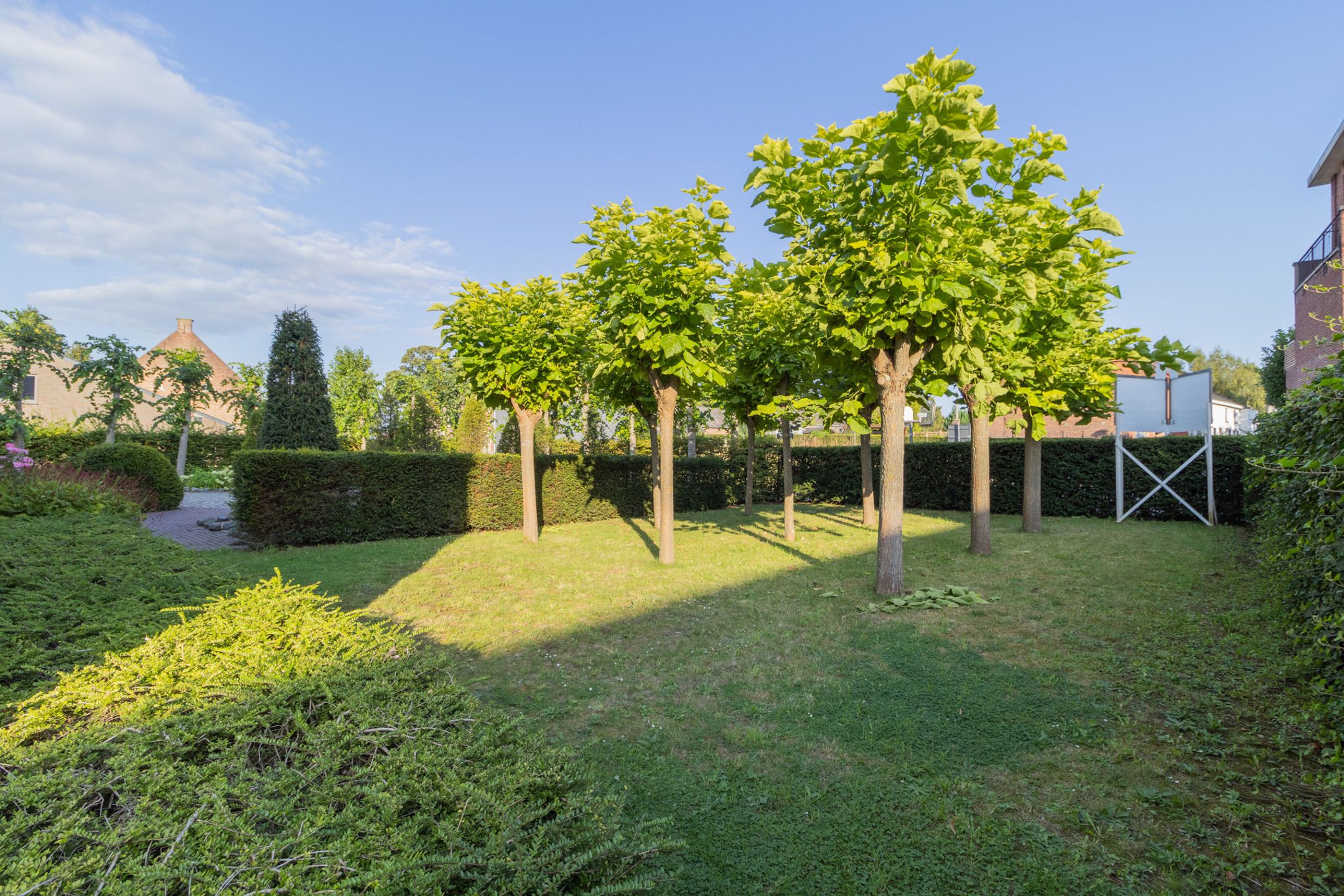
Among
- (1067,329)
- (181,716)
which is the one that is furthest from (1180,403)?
(181,716)

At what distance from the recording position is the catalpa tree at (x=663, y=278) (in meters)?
7.32

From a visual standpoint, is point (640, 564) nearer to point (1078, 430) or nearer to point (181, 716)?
point (181, 716)

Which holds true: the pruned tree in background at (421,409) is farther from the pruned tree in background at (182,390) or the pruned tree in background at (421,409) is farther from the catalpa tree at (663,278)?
the catalpa tree at (663,278)

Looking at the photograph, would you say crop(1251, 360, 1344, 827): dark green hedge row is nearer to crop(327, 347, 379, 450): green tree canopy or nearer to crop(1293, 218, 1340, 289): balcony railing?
crop(1293, 218, 1340, 289): balcony railing

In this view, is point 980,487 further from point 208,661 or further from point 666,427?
point 208,661

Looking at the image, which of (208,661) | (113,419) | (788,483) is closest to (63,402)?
(113,419)

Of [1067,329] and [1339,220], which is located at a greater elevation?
[1339,220]

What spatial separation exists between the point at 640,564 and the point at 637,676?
422cm

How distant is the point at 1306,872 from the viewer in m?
2.18

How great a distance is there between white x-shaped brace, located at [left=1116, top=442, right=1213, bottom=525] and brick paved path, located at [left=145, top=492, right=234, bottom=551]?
16433 millimetres

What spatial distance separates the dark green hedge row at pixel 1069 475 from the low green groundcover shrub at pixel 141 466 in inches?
574

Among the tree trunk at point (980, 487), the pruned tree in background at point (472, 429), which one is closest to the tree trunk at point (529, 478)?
the tree trunk at point (980, 487)

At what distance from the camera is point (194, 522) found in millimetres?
12961

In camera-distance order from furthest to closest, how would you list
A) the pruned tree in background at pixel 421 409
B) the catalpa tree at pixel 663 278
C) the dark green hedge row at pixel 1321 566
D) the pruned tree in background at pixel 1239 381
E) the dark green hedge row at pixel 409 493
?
the pruned tree in background at pixel 1239 381, the pruned tree in background at pixel 421 409, the dark green hedge row at pixel 409 493, the catalpa tree at pixel 663 278, the dark green hedge row at pixel 1321 566
